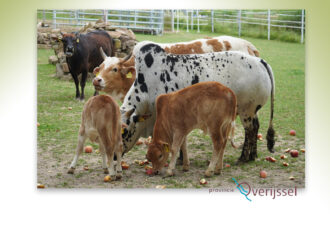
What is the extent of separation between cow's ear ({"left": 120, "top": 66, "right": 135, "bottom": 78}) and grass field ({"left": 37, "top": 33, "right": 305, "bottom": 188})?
0.31 m

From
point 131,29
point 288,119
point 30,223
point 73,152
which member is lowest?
point 30,223

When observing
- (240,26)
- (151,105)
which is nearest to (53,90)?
(151,105)

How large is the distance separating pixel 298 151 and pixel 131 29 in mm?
1806

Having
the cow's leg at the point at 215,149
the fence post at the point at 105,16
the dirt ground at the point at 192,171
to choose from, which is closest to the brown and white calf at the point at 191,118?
the cow's leg at the point at 215,149

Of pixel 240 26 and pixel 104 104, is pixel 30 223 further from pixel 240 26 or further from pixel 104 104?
pixel 240 26

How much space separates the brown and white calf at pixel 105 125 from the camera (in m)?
4.41

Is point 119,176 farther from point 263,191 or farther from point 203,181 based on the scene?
point 263,191

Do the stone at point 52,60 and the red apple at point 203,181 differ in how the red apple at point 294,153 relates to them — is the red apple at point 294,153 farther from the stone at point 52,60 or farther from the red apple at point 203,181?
the stone at point 52,60

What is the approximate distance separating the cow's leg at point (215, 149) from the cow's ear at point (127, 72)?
894mm

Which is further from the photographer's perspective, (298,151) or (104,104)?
(298,151)

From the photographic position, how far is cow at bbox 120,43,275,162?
184 inches

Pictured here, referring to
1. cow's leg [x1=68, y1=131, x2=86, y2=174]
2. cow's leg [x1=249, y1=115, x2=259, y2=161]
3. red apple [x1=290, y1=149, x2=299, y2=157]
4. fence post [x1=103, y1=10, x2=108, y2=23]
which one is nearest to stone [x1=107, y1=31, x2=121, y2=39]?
fence post [x1=103, y1=10, x2=108, y2=23]

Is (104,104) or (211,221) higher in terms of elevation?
(104,104)

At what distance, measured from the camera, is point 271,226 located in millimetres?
4652
